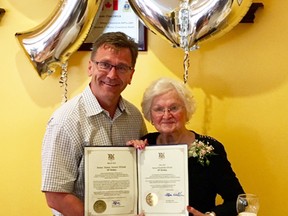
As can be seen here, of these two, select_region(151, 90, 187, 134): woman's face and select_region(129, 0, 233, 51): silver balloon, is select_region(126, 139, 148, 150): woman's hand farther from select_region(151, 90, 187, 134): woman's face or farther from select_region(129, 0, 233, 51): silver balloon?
select_region(129, 0, 233, 51): silver balloon

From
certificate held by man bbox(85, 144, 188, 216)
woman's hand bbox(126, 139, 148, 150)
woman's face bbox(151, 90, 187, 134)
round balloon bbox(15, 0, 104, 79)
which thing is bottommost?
certificate held by man bbox(85, 144, 188, 216)

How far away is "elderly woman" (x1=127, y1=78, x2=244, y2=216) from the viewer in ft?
4.50

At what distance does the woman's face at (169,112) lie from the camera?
140 centimetres

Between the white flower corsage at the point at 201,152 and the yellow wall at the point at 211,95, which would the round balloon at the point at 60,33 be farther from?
the white flower corsage at the point at 201,152

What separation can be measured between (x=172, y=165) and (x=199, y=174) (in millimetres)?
122

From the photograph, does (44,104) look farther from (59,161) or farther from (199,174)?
(199,174)

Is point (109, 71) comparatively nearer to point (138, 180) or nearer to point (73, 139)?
point (73, 139)

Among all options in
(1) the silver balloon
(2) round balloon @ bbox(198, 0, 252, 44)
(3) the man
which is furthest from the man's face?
(2) round balloon @ bbox(198, 0, 252, 44)

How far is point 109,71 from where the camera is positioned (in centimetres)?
131

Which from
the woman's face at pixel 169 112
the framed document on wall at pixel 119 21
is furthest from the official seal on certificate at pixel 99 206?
the framed document on wall at pixel 119 21

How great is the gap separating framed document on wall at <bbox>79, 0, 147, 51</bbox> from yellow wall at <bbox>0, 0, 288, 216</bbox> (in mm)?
56

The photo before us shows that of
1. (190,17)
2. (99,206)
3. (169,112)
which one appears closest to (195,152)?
(169,112)

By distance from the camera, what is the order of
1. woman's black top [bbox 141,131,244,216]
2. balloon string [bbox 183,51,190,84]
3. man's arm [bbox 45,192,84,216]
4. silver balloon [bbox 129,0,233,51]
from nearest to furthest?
man's arm [bbox 45,192,84,216] → woman's black top [bbox 141,131,244,216] → silver balloon [bbox 129,0,233,51] → balloon string [bbox 183,51,190,84]

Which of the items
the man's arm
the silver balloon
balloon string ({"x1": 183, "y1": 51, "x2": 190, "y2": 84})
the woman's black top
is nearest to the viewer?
the man's arm
